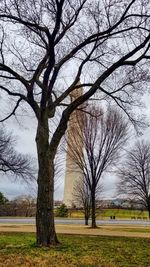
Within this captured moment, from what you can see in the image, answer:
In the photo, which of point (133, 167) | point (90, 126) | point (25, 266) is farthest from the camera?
point (133, 167)

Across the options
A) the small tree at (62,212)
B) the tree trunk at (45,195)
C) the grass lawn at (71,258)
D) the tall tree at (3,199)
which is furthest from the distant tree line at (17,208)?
the grass lawn at (71,258)

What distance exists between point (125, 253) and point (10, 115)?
7239 mm

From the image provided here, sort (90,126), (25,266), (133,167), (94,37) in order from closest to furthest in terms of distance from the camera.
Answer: (25,266) → (94,37) → (90,126) → (133,167)

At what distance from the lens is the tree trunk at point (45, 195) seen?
11805mm

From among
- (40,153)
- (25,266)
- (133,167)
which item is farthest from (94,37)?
(133,167)

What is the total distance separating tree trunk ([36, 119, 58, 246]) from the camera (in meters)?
11.8

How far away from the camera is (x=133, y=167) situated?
119 ft

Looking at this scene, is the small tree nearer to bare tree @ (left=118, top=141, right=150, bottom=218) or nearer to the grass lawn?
bare tree @ (left=118, top=141, right=150, bottom=218)

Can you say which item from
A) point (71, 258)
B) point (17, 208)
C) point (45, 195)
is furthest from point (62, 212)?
point (71, 258)

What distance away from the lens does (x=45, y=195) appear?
12.0 m

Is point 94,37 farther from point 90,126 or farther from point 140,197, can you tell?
point 140,197

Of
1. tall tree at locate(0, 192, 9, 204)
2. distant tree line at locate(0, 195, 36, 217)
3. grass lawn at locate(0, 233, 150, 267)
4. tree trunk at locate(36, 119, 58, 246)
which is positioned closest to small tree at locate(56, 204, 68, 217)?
distant tree line at locate(0, 195, 36, 217)

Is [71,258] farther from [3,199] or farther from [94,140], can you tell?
[3,199]

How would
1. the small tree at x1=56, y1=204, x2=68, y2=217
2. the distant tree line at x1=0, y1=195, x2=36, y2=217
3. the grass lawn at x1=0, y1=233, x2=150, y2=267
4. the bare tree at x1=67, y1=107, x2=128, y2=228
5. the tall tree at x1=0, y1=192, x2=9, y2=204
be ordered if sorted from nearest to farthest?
1. the grass lawn at x1=0, y1=233, x2=150, y2=267
2. the bare tree at x1=67, y1=107, x2=128, y2=228
3. the small tree at x1=56, y1=204, x2=68, y2=217
4. the distant tree line at x1=0, y1=195, x2=36, y2=217
5. the tall tree at x1=0, y1=192, x2=9, y2=204
